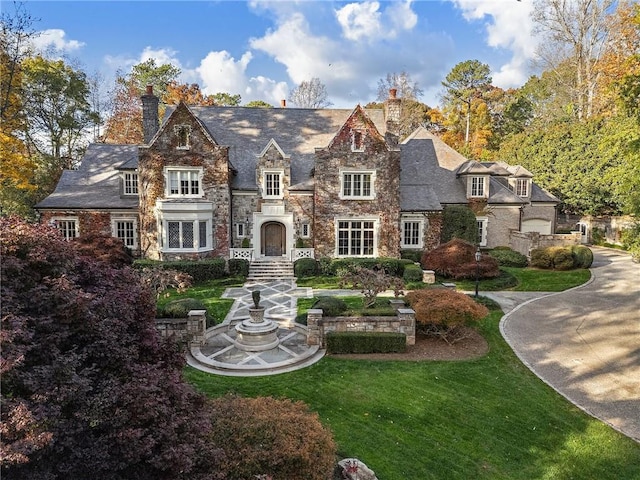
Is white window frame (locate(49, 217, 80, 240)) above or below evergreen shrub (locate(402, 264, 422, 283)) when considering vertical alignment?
above

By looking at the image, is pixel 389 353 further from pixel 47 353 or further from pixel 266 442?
pixel 47 353

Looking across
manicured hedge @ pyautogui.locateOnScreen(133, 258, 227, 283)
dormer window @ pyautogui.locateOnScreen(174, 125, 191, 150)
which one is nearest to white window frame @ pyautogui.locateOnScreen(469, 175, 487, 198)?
manicured hedge @ pyautogui.locateOnScreen(133, 258, 227, 283)

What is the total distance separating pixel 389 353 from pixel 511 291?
39.0 ft

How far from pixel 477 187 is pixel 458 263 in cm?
1002

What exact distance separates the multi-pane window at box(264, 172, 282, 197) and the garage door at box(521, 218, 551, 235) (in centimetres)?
2216

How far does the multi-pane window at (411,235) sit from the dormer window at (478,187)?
5.94 metres

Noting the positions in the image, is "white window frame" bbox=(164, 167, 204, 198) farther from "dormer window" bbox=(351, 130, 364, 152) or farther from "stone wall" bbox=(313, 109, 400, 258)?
"dormer window" bbox=(351, 130, 364, 152)

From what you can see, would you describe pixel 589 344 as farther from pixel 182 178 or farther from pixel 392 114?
pixel 182 178

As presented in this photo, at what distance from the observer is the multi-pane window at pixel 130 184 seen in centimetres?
2759

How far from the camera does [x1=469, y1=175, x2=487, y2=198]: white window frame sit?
3097cm

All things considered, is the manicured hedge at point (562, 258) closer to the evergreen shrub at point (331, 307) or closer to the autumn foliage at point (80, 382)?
the evergreen shrub at point (331, 307)

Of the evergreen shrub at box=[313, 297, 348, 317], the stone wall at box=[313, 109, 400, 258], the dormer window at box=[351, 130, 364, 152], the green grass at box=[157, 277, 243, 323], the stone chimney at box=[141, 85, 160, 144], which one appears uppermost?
the stone chimney at box=[141, 85, 160, 144]

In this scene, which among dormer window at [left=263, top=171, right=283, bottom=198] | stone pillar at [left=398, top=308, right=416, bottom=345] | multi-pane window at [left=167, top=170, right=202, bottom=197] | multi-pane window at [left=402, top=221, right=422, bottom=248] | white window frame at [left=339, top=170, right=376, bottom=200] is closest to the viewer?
stone pillar at [left=398, top=308, right=416, bottom=345]

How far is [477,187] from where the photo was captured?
3116cm
